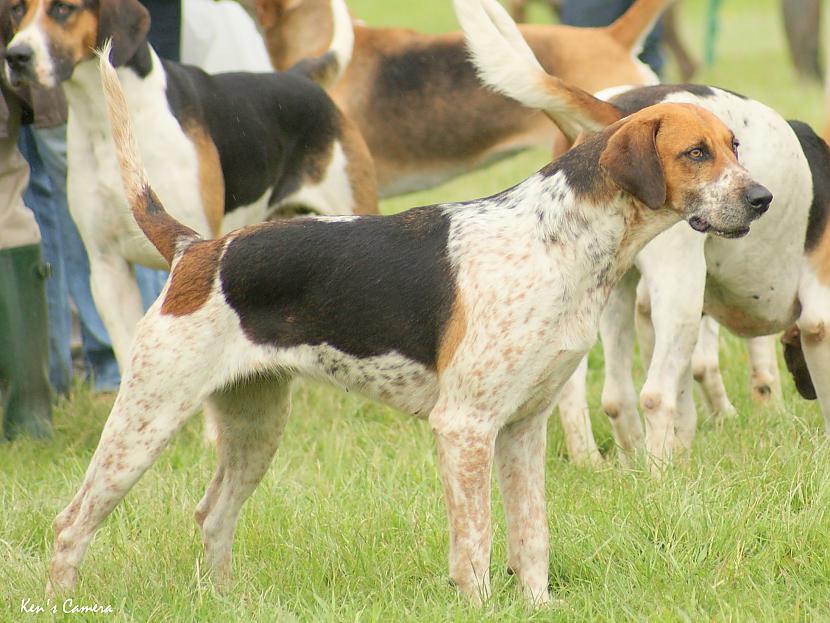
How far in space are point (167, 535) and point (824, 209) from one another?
2.62m

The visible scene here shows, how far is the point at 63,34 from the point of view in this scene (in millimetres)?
5355

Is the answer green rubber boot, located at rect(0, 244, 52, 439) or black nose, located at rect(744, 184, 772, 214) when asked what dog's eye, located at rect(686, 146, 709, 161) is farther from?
green rubber boot, located at rect(0, 244, 52, 439)

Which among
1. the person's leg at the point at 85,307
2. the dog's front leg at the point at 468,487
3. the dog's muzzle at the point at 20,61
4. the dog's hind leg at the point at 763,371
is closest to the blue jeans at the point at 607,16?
the dog's hind leg at the point at 763,371

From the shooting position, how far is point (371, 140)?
7637 mm

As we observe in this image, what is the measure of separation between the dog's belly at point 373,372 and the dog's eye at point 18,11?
2444 mm

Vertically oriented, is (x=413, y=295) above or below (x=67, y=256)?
above

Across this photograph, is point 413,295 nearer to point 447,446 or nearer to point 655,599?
point 447,446

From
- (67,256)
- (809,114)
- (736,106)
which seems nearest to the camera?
(736,106)

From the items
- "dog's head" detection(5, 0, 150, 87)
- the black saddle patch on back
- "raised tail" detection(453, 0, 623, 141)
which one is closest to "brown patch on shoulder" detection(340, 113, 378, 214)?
"dog's head" detection(5, 0, 150, 87)

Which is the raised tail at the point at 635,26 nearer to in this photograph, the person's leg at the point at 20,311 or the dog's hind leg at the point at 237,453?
the person's leg at the point at 20,311

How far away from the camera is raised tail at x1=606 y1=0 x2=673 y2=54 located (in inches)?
273

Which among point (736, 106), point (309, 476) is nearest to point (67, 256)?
point (309, 476)

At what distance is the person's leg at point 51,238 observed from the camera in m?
6.71

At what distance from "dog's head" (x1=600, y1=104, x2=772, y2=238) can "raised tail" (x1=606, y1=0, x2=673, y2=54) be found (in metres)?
3.47
